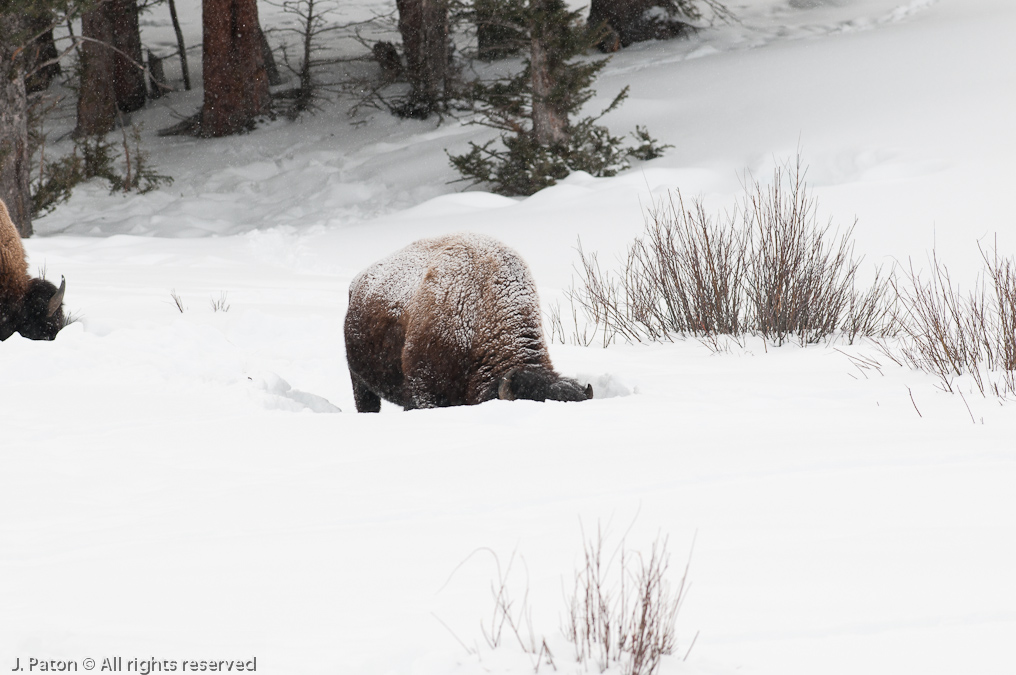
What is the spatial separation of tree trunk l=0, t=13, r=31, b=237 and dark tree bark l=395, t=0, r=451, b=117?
8.18 meters

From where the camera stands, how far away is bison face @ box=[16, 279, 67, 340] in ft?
17.0

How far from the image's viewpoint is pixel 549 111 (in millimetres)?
12703

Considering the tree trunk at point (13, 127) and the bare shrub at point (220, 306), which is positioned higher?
the tree trunk at point (13, 127)

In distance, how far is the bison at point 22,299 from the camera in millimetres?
5215

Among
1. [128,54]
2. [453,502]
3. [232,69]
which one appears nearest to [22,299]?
[453,502]

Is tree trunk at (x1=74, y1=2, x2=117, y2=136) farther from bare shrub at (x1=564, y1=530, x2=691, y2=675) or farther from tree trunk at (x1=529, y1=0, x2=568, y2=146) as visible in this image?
bare shrub at (x1=564, y1=530, x2=691, y2=675)

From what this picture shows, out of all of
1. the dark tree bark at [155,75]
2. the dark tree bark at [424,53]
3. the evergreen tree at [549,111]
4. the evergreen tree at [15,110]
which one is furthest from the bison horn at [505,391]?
the dark tree bark at [155,75]

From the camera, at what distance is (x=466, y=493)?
8.32ft

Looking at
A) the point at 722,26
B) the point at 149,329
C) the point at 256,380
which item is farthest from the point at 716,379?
the point at 722,26

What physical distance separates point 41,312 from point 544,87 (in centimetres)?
872

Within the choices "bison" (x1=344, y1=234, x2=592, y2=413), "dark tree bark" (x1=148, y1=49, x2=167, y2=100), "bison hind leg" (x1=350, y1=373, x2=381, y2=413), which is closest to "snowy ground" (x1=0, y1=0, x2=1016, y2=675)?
"bison hind leg" (x1=350, y1=373, x2=381, y2=413)

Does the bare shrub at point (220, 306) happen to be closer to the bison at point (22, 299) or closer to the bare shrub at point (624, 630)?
the bison at point (22, 299)

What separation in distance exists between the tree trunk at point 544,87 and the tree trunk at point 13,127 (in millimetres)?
6544

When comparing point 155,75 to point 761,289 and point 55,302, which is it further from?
point 761,289
